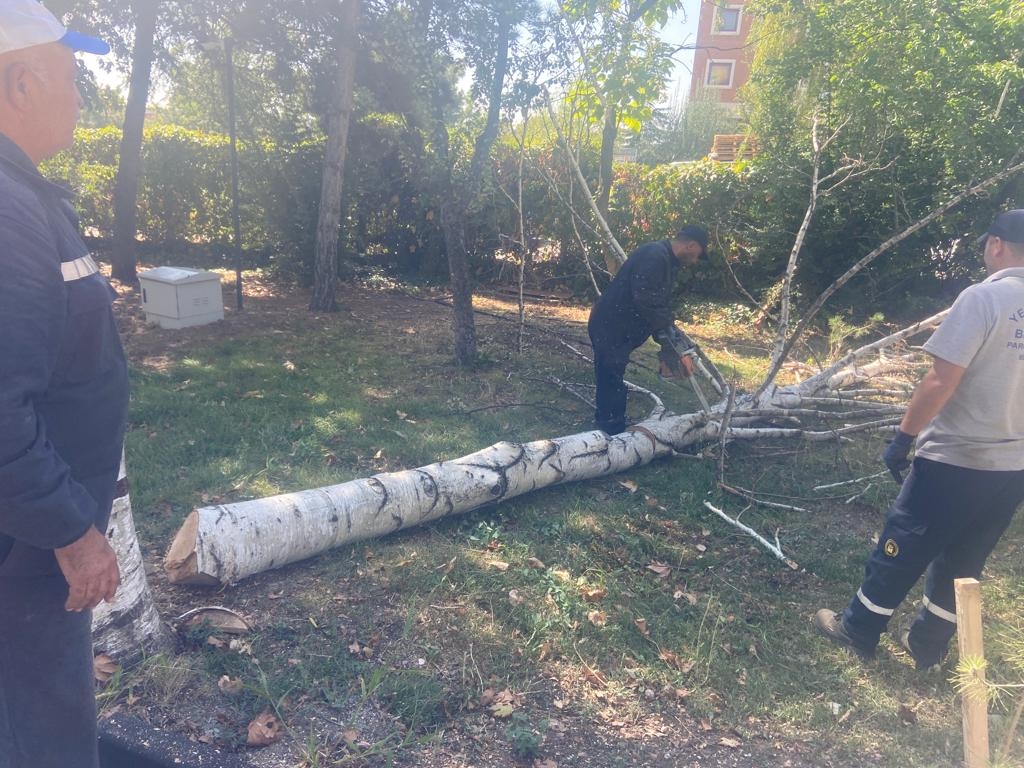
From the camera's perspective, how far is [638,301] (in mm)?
5309

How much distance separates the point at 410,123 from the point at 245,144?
13.4 feet

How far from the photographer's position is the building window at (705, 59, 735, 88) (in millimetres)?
34156

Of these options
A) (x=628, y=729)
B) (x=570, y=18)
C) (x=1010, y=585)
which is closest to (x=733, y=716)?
(x=628, y=729)

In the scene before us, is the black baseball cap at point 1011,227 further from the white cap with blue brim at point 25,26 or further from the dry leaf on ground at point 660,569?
the white cap with blue brim at point 25,26

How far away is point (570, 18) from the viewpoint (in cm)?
591

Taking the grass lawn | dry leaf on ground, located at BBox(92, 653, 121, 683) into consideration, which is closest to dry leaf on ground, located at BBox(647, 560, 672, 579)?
the grass lawn

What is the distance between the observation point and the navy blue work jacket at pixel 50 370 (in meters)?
1.54

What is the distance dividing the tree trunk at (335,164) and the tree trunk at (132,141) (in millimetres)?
2816

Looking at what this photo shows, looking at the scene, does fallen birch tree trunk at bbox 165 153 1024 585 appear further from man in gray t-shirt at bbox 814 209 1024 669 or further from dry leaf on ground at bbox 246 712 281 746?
man in gray t-shirt at bbox 814 209 1024 669

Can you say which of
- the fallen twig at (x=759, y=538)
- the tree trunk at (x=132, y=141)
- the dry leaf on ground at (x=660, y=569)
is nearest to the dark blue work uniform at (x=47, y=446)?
the dry leaf on ground at (x=660, y=569)

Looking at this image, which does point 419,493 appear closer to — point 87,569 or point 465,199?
point 87,569

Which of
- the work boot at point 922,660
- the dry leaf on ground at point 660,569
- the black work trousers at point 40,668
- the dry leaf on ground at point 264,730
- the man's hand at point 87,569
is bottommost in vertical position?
the dry leaf on ground at point 660,569

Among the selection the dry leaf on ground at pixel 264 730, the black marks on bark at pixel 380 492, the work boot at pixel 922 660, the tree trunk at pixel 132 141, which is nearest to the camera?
the dry leaf on ground at pixel 264 730

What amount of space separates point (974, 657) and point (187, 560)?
313 cm
